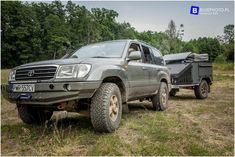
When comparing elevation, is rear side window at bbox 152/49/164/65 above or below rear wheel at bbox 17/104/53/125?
above

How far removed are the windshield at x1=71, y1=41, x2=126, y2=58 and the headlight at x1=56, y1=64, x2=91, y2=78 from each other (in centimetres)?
124

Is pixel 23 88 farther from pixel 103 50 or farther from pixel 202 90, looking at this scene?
pixel 202 90

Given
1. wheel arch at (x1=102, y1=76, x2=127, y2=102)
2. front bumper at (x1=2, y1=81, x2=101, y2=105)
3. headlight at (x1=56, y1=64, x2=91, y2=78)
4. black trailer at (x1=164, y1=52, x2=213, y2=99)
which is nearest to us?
front bumper at (x1=2, y1=81, x2=101, y2=105)

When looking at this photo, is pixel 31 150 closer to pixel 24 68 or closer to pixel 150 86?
pixel 24 68

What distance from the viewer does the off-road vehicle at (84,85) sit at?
3691 millimetres

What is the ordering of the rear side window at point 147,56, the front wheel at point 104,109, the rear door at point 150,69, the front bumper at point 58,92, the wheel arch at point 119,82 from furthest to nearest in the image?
the rear side window at point 147,56
the rear door at point 150,69
the wheel arch at point 119,82
the front wheel at point 104,109
the front bumper at point 58,92

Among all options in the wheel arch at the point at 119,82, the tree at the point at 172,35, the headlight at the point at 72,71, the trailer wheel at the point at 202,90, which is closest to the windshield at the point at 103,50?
the wheel arch at the point at 119,82

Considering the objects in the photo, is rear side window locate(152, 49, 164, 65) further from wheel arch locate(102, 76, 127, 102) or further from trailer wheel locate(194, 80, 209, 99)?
trailer wheel locate(194, 80, 209, 99)

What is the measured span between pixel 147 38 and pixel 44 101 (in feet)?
281

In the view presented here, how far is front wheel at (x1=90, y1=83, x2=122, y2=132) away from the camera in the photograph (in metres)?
3.88

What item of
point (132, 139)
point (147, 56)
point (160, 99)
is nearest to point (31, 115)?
point (132, 139)

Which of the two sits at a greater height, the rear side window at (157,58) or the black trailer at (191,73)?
the rear side window at (157,58)

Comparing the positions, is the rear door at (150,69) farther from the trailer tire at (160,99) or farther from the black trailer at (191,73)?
the black trailer at (191,73)

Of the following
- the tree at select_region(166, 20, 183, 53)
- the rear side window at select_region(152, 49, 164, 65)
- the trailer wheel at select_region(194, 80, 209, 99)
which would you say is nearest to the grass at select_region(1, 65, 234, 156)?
the rear side window at select_region(152, 49, 164, 65)
